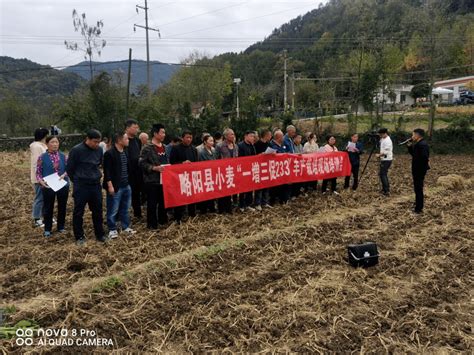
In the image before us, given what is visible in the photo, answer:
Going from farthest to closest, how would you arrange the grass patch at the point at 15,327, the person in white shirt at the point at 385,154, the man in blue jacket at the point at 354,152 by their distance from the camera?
the man in blue jacket at the point at 354,152 → the person in white shirt at the point at 385,154 → the grass patch at the point at 15,327

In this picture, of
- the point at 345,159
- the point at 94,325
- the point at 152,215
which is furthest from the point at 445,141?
the point at 94,325

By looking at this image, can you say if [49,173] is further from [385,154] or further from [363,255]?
[385,154]

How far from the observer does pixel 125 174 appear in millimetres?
6555

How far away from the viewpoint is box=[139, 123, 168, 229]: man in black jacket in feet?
22.2

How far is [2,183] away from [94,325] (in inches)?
430

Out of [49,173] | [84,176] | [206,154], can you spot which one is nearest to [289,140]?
[206,154]

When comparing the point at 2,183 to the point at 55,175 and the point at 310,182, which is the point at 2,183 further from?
the point at 310,182

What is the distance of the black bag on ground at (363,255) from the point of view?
5234mm

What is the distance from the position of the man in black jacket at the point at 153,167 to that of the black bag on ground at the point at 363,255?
3.32 m

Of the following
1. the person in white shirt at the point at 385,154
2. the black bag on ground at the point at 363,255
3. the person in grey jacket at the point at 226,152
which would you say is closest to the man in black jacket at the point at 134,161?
the person in grey jacket at the point at 226,152

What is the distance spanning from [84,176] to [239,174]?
→ 3.16m

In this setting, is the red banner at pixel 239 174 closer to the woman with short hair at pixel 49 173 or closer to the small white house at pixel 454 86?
the woman with short hair at pixel 49 173

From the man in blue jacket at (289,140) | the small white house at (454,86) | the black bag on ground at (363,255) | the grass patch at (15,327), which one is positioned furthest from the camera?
the small white house at (454,86)

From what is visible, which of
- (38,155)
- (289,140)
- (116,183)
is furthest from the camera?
(289,140)
